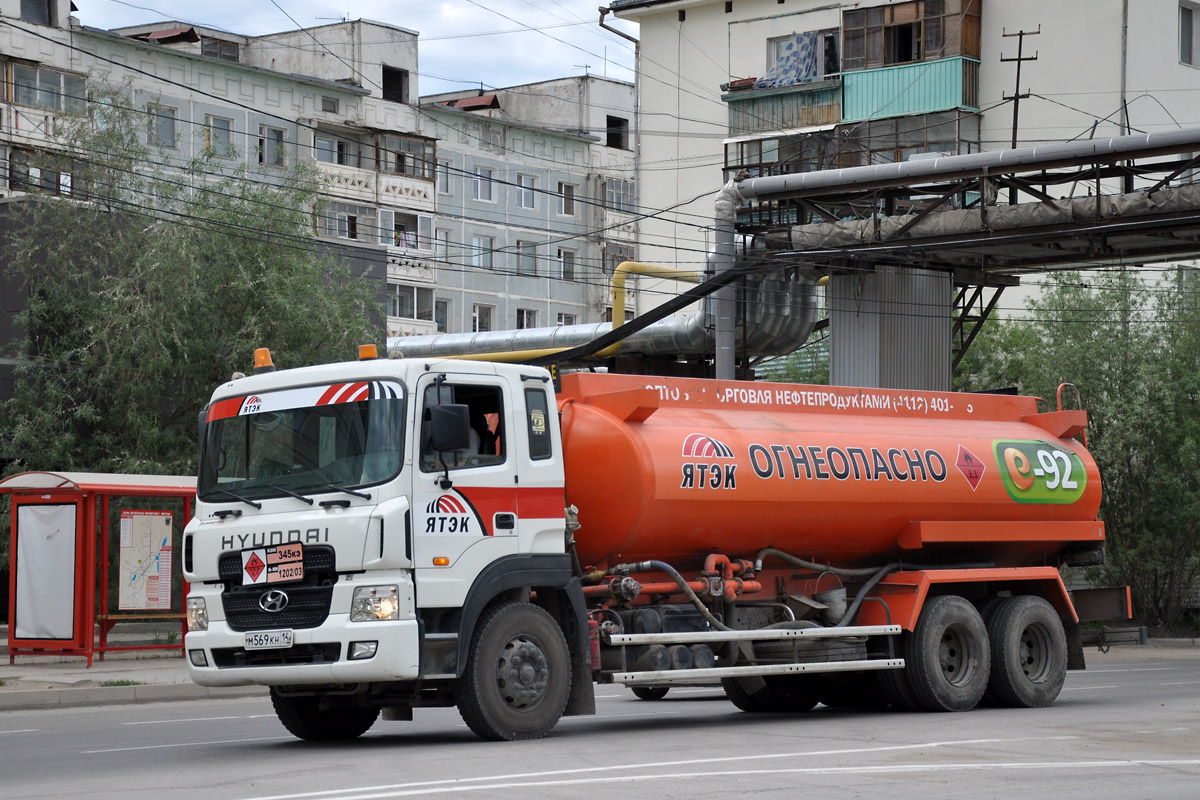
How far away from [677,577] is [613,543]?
0.73m

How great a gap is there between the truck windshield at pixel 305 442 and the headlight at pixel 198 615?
2.62ft

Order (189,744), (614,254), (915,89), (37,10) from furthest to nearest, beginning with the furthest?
1. (614,254)
2. (37,10)
3. (915,89)
4. (189,744)

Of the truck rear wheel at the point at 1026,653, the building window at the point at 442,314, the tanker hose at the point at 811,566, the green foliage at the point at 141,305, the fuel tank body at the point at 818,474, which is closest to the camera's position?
the fuel tank body at the point at 818,474

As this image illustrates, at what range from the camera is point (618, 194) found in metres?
74.9

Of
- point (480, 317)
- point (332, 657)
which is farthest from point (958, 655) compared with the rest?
point (480, 317)

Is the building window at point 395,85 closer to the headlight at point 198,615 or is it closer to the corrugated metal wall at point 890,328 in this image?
the corrugated metal wall at point 890,328

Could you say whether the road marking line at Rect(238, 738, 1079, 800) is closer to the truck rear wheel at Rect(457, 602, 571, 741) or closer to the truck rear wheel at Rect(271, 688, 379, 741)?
the truck rear wheel at Rect(457, 602, 571, 741)

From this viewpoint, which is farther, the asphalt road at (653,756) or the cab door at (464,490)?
the cab door at (464,490)

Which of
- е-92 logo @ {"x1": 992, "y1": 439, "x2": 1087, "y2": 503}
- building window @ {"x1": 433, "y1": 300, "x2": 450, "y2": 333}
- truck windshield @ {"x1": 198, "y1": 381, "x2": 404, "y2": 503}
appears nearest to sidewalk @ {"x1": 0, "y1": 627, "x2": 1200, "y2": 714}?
е-92 logo @ {"x1": 992, "y1": 439, "x2": 1087, "y2": 503}

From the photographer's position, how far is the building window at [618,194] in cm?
7369

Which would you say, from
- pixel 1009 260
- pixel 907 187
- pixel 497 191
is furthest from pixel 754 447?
pixel 497 191

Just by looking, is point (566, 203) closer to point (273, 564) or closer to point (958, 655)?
point (958, 655)

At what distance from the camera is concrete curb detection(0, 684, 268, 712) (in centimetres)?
1848

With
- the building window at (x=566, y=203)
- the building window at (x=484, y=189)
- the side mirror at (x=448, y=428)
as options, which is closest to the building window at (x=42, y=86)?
the building window at (x=484, y=189)
